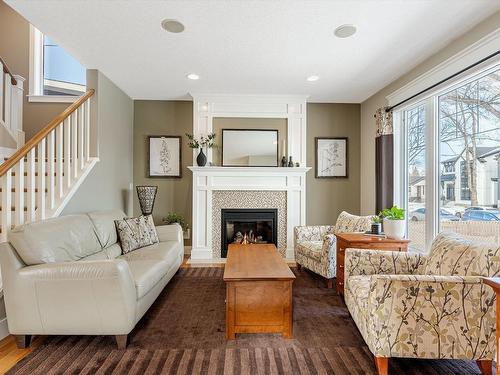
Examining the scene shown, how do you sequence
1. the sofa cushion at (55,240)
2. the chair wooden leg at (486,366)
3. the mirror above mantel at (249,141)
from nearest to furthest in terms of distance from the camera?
the chair wooden leg at (486,366) < the sofa cushion at (55,240) < the mirror above mantel at (249,141)

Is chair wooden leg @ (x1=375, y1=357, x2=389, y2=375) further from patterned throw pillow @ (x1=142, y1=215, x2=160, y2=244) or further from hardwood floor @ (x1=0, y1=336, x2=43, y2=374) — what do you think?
patterned throw pillow @ (x1=142, y1=215, x2=160, y2=244)

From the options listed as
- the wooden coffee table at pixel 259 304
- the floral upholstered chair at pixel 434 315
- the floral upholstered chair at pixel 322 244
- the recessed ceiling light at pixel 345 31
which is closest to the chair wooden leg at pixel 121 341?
the wooden coffee table at pixel 259 304

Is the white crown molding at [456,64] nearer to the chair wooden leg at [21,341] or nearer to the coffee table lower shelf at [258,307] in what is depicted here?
the coffee table lower shelf at [258,307]

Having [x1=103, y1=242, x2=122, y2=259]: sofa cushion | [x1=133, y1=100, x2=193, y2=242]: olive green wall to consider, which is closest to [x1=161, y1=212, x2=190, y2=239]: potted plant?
[x1=133, y1=100, x2=193, y2=242]: olive green wall

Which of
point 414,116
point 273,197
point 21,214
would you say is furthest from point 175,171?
point 414,116

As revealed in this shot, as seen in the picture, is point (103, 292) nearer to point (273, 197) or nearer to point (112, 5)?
point (112, 5)

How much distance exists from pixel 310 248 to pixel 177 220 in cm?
222

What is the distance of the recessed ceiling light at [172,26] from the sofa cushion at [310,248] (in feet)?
9.26

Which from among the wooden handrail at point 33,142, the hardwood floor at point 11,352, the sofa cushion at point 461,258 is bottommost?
the hardwood floor at point 11,352

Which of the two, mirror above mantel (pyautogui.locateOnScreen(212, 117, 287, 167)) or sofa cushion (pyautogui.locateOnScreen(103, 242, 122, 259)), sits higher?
mirror above mantel (pyautogui.locateOnScreen(212, 117, 287, 167))

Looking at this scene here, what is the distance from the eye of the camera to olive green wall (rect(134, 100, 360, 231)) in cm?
472

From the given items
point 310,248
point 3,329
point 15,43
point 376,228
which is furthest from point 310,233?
point 15,43

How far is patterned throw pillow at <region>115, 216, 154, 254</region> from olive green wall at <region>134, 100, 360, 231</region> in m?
1.24

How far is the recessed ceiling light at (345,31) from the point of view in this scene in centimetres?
248
